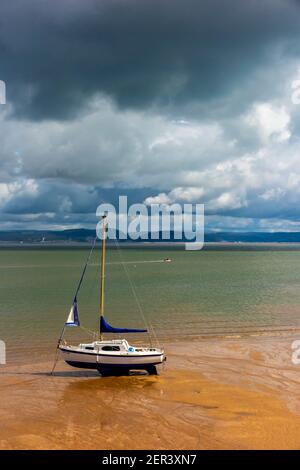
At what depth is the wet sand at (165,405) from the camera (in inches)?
846

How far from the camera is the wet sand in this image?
21484 millimetres

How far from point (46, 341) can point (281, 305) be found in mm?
37000

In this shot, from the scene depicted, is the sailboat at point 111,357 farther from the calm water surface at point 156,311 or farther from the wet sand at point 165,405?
the calm water surface at point 156,311

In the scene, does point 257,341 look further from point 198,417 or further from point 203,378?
point 198,417

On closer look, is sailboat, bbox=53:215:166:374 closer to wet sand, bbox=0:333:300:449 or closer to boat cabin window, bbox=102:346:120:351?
boat cabin window, bbox=102:346:120:351

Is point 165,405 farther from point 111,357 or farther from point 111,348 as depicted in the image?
point 111,348

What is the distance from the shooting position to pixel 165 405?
26.2 metres
